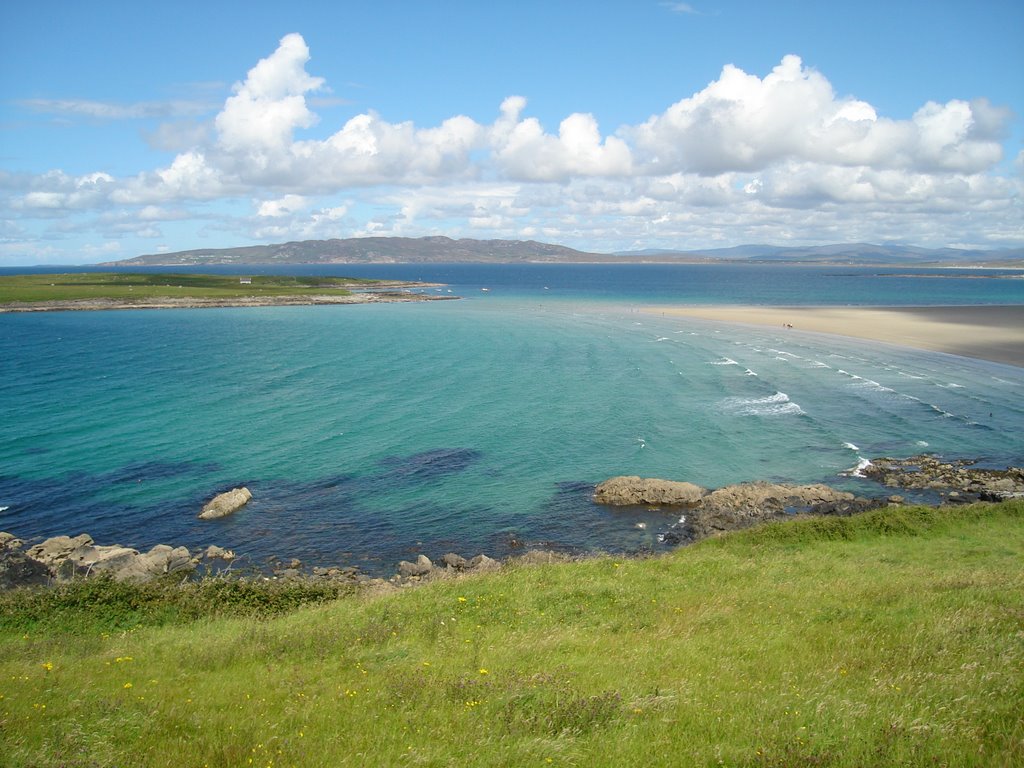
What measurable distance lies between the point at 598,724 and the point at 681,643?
4679 millimetres

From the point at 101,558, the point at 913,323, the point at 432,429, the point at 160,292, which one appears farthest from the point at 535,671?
the point at 160,292

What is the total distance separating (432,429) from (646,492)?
1899 centimetres

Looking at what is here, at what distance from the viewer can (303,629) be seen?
16891 millimetres

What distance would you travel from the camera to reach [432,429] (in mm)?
50406

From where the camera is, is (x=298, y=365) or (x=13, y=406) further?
(x=298, y=365)

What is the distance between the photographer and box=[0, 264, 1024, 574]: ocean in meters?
34.1

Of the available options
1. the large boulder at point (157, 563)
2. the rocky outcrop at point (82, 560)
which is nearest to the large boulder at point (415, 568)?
the rocky outcrop at point (82, 560)

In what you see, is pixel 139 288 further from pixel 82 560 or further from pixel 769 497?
pixel 769 497

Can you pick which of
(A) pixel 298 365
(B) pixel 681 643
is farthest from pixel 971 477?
(A) pixel 298 365

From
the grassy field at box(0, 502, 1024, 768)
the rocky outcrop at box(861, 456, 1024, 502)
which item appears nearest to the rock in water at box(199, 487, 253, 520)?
the grassy field at box(0, 502, 1024, 768)

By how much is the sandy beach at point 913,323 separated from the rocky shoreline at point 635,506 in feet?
161

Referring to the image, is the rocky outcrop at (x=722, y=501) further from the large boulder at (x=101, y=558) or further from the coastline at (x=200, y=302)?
the coastline at (x=200, y=302)

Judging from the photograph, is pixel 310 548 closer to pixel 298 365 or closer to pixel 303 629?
pixel 303 629

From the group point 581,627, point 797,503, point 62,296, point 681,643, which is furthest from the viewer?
point 62,296
